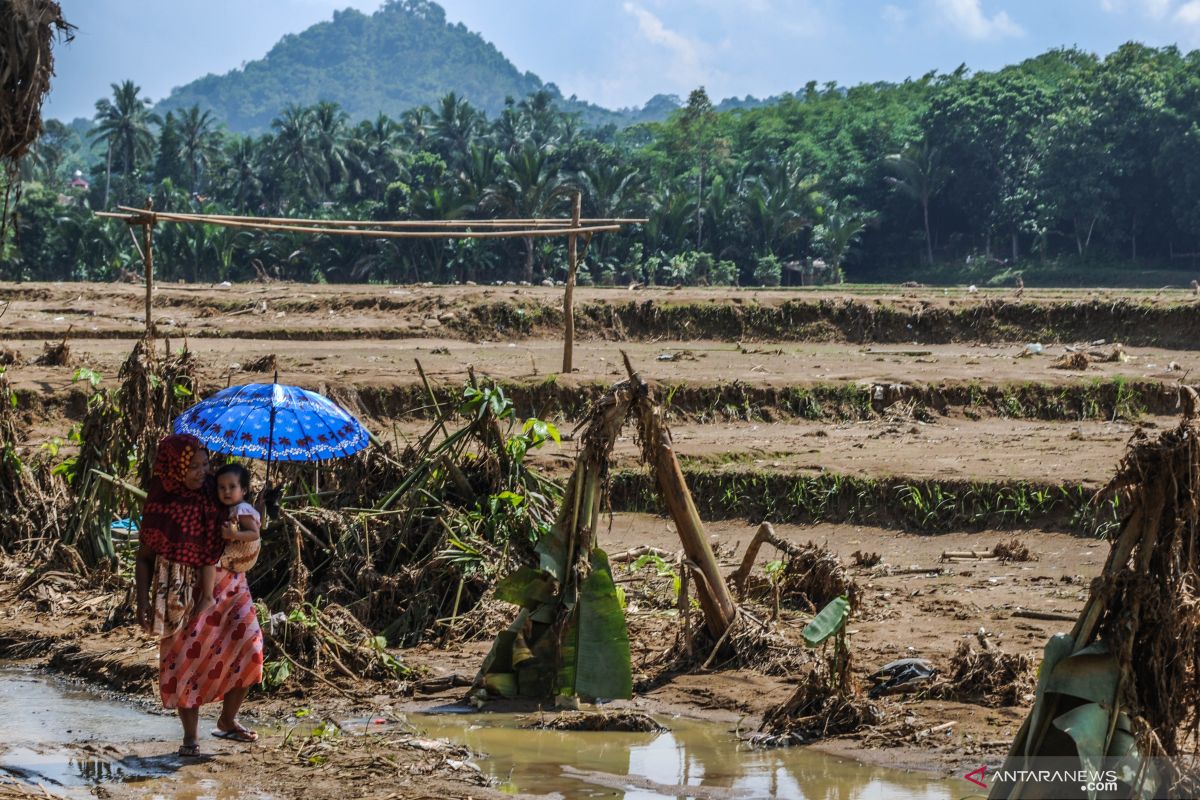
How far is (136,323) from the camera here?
2069cm

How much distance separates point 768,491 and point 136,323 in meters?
12.7

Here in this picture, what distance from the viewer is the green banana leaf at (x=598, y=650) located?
21.7 ft

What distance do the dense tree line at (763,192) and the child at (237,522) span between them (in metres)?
34.6

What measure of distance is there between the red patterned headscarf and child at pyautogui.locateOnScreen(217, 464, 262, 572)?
0.16 ft

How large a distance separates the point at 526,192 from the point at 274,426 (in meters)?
34.9

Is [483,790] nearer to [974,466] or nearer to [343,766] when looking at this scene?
[343,766]

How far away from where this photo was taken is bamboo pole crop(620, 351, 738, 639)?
6793 millimetres

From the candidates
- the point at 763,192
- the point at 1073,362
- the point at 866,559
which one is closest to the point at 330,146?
the point at 763,192

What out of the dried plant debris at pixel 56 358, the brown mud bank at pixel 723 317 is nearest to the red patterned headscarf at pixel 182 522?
the dried plant debris at pixel 56 358

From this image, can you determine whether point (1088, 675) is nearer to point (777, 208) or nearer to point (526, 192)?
point (526, 192)

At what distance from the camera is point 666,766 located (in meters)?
6.05

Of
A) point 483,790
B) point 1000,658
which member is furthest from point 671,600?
point 483,790

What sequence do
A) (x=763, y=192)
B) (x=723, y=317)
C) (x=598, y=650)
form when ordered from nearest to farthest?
(x=598, y=650) < (x=723, y=317) < (x=763, y=192)

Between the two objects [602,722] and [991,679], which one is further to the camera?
[602,722]
